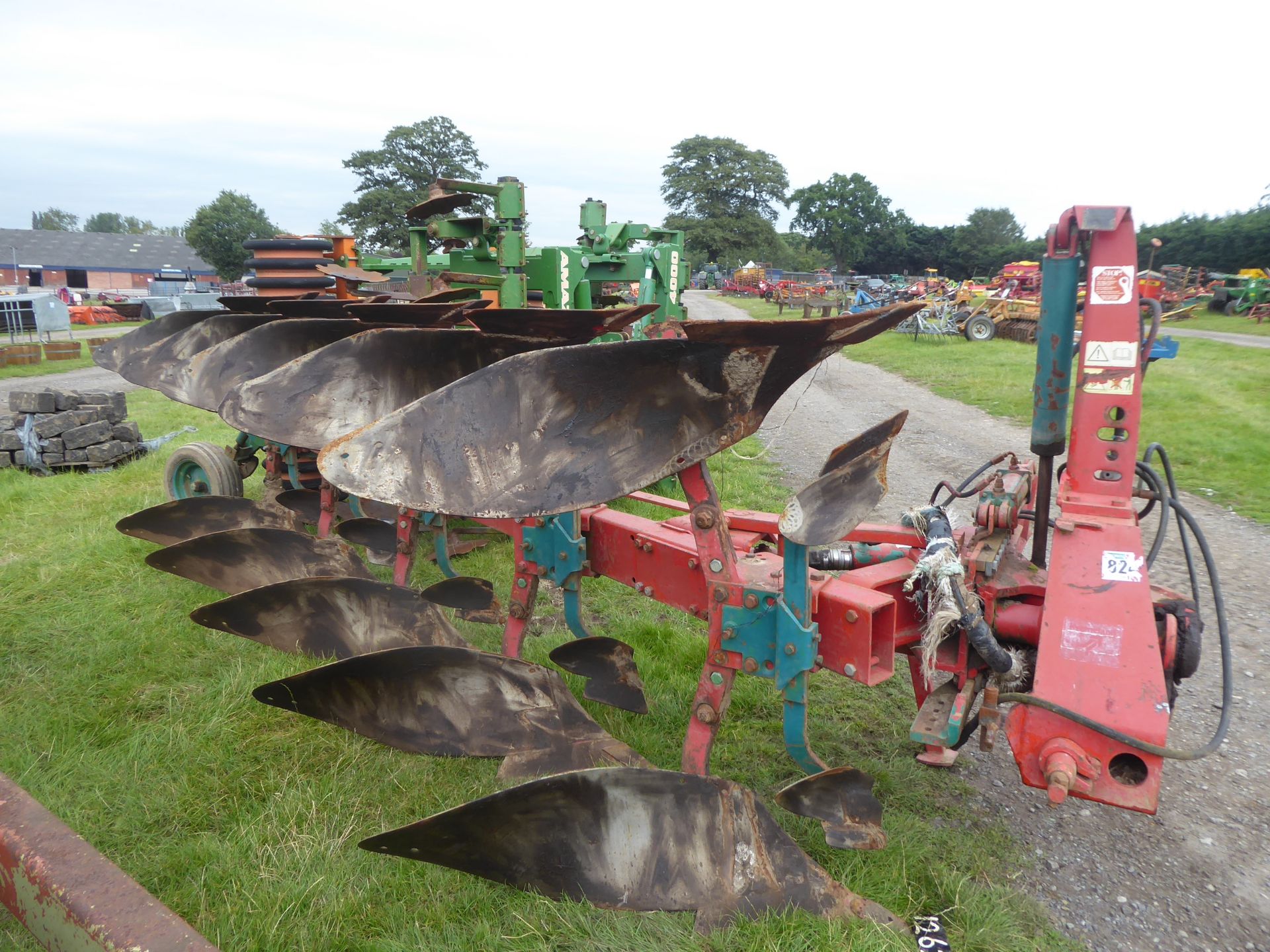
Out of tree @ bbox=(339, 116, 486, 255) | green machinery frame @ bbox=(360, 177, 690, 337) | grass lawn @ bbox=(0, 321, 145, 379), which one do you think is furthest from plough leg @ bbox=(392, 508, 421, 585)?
tree @ bbox=(339, 116, 486, 255)

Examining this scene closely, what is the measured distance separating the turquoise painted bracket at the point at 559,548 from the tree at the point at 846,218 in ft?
194

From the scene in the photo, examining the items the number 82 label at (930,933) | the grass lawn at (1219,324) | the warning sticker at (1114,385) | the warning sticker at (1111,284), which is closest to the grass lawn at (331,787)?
the number 82 label at (930,933)

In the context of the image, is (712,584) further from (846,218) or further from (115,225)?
(115,225)

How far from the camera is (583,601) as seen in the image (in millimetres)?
4387

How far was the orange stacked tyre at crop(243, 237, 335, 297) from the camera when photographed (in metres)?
5.17

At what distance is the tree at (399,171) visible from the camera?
41719mm

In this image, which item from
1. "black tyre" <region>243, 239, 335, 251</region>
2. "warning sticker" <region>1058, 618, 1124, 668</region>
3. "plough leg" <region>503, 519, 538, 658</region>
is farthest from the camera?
"black tyre" <region>243, 239, 335, 251</region>

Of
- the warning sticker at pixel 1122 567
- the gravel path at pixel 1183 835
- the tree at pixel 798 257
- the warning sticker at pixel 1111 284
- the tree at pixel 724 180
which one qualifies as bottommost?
Result: the gravel path at pixel 1183 835

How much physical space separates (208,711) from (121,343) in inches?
81.7

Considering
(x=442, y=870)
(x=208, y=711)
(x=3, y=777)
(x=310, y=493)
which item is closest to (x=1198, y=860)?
(x=442, y=870)

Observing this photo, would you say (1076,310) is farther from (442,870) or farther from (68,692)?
(68,692)

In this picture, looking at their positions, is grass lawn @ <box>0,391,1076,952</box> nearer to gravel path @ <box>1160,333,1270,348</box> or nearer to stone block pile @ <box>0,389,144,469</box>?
stone block pile @ <box>0,389,144,469</box>

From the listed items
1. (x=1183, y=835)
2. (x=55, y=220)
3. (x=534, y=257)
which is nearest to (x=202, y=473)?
(x=534, y=257)

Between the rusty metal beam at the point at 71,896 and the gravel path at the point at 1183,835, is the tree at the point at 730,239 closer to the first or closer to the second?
the gravel path at the point at 1183,835
